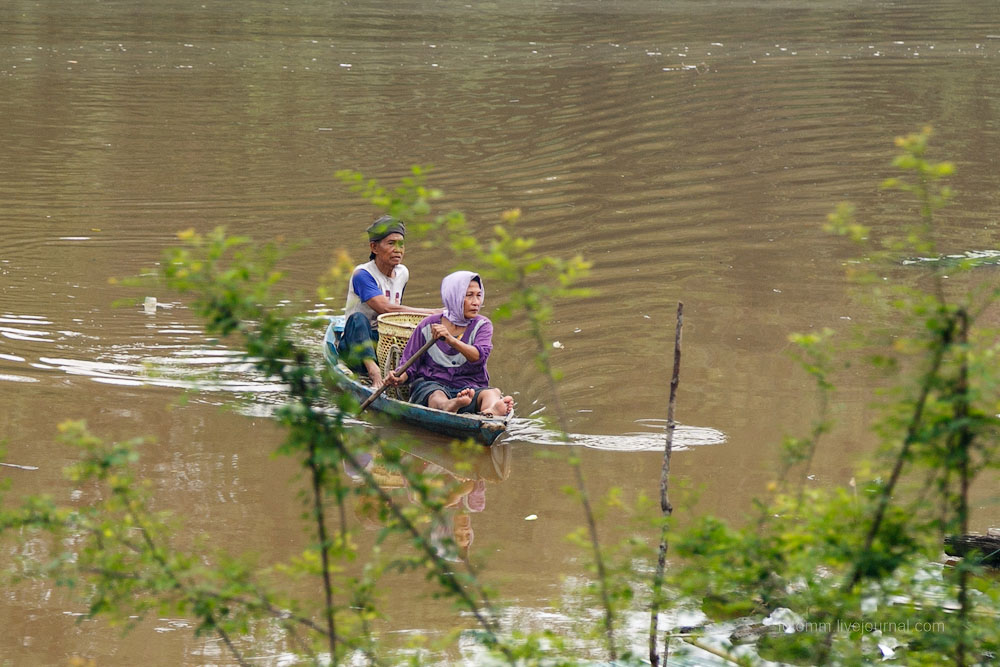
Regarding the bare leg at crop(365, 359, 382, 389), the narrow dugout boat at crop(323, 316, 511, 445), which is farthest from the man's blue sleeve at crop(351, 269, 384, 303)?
the narrow dugout boat at crop(323, 316, 511, 445)

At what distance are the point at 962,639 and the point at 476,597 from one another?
244 centimetres

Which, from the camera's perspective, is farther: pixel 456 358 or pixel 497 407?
pixel 456 358

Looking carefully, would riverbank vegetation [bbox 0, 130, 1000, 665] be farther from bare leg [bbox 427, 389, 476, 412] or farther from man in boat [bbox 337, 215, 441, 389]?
man in boat [bbox 337, 215, 441, 389]

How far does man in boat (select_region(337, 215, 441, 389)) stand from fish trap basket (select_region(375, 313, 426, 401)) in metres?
0.05

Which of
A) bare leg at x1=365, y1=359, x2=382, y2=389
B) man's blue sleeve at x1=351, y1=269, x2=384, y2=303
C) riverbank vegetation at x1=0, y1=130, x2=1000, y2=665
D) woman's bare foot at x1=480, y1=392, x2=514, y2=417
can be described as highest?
man's blue sleeve at x1=351, y1=269, x2=384, y2=303

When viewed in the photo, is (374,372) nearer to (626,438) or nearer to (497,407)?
(497,407)

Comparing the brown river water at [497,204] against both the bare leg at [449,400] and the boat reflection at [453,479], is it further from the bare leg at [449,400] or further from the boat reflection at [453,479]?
the bare leg at [449,400]

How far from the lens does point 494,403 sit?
7.36m

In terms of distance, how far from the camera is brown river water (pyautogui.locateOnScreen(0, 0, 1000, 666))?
6.71 metres

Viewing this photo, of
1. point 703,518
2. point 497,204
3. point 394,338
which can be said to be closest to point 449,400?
point 394,338

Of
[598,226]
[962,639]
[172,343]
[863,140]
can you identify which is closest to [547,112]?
[863,140]

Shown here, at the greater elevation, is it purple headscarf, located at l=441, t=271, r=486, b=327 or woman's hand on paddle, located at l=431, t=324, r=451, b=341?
purple headscarf, located at l=441, t=271, r=486, b=327

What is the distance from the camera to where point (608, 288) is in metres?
10.4

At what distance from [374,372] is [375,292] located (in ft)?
1.86
